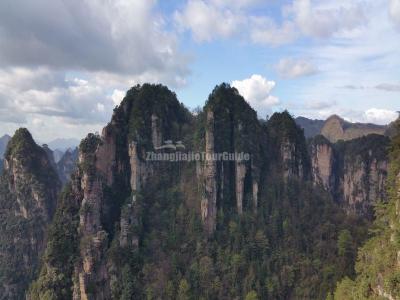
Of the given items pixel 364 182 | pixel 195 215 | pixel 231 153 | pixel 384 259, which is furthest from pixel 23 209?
pixel 364 182

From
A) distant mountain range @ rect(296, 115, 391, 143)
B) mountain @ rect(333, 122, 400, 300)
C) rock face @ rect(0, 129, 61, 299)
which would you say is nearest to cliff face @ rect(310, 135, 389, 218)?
distant mountain range @ rect(296, 115, 391, 143)

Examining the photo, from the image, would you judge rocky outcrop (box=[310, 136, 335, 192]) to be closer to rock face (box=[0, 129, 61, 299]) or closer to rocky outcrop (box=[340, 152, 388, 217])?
rocky outcrop (box=[340, 152, 388, 217])

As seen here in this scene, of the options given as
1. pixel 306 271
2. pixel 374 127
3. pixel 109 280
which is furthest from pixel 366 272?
pixel 374 127

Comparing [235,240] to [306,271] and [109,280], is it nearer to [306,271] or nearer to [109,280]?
[306,271]

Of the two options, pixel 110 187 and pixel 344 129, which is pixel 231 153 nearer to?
pixel 110 187

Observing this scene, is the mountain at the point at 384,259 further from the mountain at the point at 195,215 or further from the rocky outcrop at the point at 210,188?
the rocky outcrop at the point at 210,188

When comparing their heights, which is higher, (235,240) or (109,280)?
(235,240)
